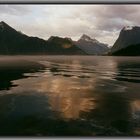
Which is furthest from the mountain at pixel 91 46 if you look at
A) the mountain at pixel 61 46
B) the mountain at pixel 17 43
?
the mountain at pixel 17 43

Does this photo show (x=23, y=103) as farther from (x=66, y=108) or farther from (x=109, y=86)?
(x=109, y=86)

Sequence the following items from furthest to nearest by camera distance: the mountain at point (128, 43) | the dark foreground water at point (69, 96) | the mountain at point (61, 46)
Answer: the mountain at point (61, 46) < the mountain at point (128, 43) < the dark foreground water at point (69, 96)

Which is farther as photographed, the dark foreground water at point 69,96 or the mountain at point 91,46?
the mountain at point 91,46

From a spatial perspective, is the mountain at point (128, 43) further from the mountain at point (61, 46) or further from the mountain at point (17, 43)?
the mountain at point (17, 43)

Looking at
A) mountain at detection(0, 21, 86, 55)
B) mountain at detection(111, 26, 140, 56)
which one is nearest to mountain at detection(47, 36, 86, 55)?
mountain at detection(0, 21, 86, 55)

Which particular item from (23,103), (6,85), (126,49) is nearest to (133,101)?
(126,49)

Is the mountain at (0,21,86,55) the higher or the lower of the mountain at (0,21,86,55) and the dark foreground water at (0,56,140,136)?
the higher

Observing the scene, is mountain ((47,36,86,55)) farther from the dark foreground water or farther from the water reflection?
the water reflection

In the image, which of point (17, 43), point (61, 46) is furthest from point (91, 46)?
point (17, 43)
